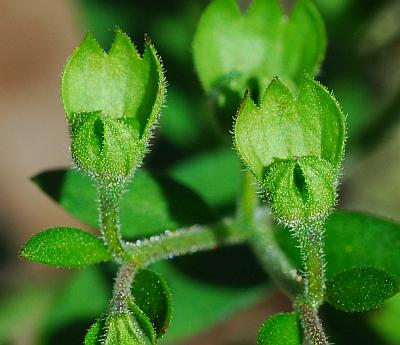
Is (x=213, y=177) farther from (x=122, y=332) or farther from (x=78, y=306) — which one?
(x=122, y=332)

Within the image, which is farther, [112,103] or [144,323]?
[112,103]

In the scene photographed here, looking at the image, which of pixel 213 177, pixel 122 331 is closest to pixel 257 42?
pixel 213 177

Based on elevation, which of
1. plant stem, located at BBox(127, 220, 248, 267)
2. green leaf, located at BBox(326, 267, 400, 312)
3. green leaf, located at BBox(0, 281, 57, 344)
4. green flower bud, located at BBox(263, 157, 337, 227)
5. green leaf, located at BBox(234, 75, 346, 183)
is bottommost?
green leaf, located at BBox(0, 281, 57, 344)

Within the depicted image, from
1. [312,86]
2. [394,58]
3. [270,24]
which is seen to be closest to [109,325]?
[312,86]

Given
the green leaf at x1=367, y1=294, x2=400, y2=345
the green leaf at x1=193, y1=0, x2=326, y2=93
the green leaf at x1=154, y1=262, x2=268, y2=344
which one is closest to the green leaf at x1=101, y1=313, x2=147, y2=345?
the green leaf at x1=193, y1=0, x2=326, y2=93

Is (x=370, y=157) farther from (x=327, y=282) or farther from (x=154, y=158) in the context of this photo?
(x=327, y=282)

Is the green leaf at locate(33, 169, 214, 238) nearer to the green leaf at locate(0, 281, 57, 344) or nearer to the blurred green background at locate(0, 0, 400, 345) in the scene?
the blurred green background at locate(0, 0, 400, 345)
